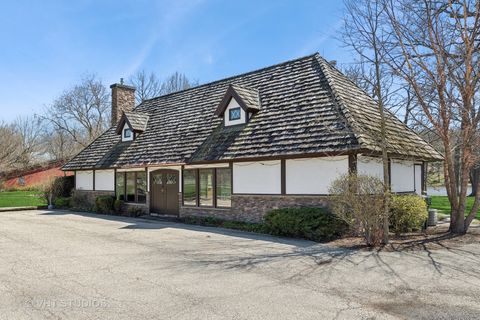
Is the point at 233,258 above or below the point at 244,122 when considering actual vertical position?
below

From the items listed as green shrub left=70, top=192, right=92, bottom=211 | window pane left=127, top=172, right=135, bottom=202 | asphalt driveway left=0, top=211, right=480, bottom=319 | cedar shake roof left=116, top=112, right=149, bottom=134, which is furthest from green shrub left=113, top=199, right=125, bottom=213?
asphalt driveway left=0, top=211, right=480, bottom=319

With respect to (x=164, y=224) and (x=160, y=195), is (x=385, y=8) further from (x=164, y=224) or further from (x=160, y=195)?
(x=160, y=195)

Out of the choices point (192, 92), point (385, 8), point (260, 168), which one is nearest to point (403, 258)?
point (260, 168)

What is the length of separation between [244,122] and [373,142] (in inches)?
218

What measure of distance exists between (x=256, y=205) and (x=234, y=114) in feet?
13.6

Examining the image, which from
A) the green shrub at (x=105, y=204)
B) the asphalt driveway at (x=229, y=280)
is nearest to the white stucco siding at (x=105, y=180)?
the green shrub at (x=105, y=204)

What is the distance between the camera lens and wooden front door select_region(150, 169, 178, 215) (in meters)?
17.0

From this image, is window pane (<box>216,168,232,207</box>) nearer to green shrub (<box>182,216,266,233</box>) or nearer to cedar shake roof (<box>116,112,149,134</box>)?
green shrub (<box>182,216,266,233</box>)

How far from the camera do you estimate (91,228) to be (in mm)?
13727

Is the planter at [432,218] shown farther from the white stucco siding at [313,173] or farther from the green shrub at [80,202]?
the green shrub at [80,202]

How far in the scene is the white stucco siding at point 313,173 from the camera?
1158 centimetres

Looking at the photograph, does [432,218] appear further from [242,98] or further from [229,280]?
[229,280]

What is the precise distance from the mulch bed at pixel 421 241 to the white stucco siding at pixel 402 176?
1865 mm

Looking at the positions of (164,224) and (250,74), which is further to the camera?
(250,74)
